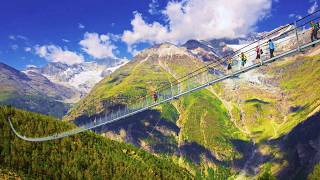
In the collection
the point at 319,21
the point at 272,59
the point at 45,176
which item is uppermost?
the point at 319,21

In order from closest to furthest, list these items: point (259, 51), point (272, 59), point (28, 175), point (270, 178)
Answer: point (272, 59)
point (259, 51)
point (270, 178)
point (28, 175)

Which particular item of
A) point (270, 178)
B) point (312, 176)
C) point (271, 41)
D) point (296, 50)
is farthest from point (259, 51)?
point (312, 176)

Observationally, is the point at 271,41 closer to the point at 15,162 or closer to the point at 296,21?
the point at 296,21

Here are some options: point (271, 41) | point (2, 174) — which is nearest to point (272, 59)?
point (271, 41)

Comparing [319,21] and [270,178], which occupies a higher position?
[319,21]

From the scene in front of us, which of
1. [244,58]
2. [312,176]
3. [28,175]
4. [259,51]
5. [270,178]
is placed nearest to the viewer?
[259,51]

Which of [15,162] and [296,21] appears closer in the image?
A: [296,21]

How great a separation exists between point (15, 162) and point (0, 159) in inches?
296

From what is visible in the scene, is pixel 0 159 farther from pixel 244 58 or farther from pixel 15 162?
pixel 244 58

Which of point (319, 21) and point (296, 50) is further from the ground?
point (319, 21)

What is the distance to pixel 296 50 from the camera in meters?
42.7

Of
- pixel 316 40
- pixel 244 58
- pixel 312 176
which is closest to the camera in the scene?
pixel 316 40

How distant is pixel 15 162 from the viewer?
19962 centimetres

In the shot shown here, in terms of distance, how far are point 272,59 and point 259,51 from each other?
4.28 metres
